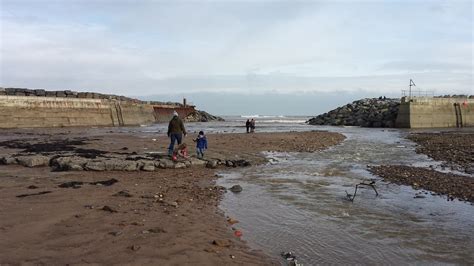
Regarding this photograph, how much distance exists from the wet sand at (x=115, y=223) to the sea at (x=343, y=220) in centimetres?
66

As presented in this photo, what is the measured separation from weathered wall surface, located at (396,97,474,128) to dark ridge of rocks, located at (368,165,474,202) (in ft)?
128

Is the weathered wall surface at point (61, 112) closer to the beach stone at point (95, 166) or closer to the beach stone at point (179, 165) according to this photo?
the beach stone at point (95, 166)

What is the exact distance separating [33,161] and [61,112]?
3164 cm

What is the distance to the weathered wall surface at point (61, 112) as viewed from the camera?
3794 centimetres

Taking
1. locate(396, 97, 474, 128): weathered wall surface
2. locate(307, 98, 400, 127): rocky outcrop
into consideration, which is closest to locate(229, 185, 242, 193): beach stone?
locate(396, 97, 474, 128): weathered wall surface

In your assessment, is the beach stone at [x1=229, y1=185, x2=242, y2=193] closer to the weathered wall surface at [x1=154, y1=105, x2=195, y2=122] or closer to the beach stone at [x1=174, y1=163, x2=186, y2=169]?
the beach stone at [x1=174, y1=163, x2=186, y2=169]

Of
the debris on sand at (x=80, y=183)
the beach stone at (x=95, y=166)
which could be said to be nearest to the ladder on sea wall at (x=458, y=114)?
the beach stone at (x=95, y=166)

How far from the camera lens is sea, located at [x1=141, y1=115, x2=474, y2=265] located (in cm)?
724

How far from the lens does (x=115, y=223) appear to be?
25.3 ft

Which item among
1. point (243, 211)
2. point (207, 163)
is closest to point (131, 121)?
point (207, 163)

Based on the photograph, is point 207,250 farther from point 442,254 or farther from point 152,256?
point 442,254

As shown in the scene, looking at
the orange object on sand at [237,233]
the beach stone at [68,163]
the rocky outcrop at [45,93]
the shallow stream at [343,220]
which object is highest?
the rocky outcrop at [45,93]

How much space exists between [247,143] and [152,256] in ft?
68.9

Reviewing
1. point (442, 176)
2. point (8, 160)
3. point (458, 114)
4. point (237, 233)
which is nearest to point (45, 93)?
point (8, 160)
